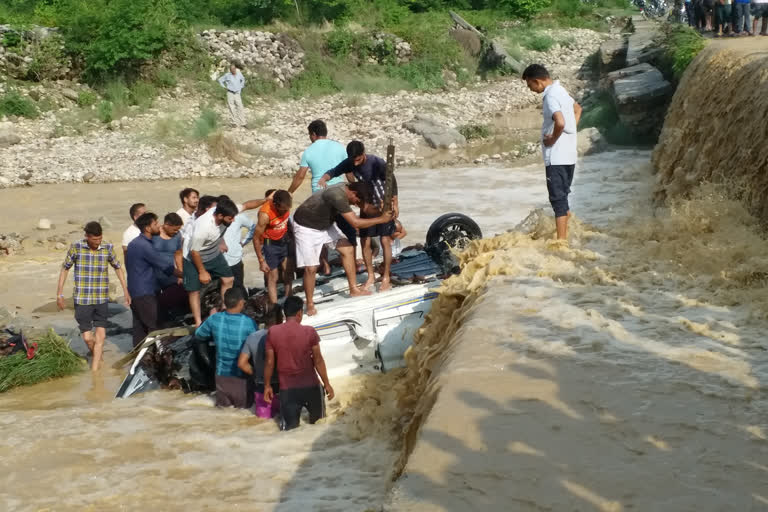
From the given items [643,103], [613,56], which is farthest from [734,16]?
[613,56]

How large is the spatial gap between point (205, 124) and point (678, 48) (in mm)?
11685

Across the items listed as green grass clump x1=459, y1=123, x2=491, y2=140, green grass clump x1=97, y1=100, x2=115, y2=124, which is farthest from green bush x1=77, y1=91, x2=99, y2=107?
green grass clump x1=459, y1=123, x2=491, y2=140

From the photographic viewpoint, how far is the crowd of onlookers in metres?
16.8

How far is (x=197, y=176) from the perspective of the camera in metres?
20.1

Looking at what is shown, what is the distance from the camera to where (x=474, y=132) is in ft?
76.3

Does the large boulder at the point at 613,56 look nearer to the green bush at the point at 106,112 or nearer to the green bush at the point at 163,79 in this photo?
the green bush at the point at 163,79

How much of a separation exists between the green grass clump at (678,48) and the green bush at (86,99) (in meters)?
15.1

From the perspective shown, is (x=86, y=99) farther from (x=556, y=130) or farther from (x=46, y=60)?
(x=556, y=130)

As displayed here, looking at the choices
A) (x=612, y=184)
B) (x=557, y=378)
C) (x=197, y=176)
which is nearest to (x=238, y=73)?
(x=197, y=176)

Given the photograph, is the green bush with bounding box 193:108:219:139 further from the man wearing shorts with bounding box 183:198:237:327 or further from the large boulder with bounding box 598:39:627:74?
the man wearing shorts with bounding box 183:198:237:327

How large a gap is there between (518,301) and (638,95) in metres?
13.7

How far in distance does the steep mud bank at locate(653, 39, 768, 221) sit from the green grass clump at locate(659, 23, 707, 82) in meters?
1.81

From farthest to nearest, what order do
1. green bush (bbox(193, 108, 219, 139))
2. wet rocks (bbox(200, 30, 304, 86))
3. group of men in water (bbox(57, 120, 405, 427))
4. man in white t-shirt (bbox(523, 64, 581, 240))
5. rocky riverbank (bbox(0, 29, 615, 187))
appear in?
wet rocks (bbox(200, 30, 304, 86)), green bush (bbox(193, 108, 219, 139)), rocky riverbank (bbox(0, 29, 615, 187)), group of men in water (bbox(57, 120, 405, 427)), man in white t-shirt (bbox(523, 64, 581, 240))

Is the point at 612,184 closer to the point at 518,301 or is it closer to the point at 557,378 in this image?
the point at 518,301
